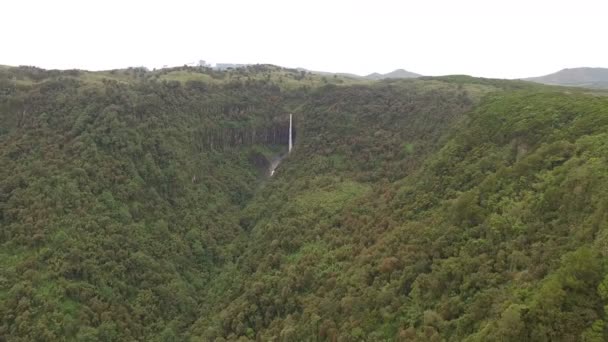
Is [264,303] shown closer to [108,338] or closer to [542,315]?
[108,338]

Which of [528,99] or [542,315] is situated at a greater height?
[528,99]

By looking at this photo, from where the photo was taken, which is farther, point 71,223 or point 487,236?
point 71,223

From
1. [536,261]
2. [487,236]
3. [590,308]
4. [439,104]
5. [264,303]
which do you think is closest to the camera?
[590,308]

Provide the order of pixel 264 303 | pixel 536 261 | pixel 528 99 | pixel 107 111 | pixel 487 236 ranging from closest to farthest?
pixel 536 261 < pixel 487 236 < pixel 264 303 < pixel 528 99 < pixel 107 111

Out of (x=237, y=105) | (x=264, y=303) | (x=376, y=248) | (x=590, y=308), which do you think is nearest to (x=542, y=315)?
(x=590, y=308)

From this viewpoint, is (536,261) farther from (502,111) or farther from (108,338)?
(108,338)

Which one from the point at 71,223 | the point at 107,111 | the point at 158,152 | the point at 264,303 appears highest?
the point at 107,111
